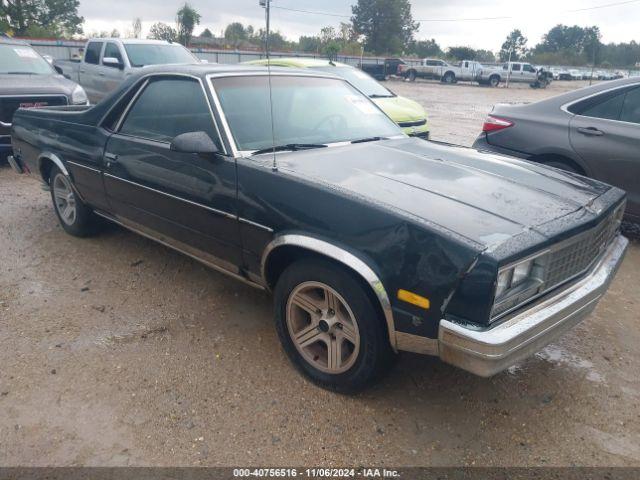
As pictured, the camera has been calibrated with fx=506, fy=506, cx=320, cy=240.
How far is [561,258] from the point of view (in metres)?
2.42

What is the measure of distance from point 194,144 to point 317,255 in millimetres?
1003

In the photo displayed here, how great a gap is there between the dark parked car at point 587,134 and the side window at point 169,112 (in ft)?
11.0

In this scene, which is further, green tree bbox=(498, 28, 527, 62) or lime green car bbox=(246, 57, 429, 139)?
green tree bbox=(498, 28, 527, 62)

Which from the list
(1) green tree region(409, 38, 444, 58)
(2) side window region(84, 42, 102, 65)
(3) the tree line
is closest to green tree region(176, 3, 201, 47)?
(3) the tree line

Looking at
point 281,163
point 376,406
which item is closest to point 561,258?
point 376,406

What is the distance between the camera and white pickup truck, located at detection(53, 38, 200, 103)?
10.1m

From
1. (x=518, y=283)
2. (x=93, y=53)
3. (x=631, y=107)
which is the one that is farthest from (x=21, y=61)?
(x=518, y=283)

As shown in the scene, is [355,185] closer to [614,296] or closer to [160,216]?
[160,216]

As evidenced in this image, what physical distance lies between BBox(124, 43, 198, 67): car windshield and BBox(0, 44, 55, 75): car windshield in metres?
1.97

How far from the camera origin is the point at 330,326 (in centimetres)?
263

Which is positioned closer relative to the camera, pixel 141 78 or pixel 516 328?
pixel 516 328

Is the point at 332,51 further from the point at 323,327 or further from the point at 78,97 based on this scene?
the point at 323,327

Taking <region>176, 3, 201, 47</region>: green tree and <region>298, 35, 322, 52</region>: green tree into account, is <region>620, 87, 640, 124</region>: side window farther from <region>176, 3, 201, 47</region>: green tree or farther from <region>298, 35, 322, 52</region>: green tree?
<region>298, 35, 322, 52</region>: green tree

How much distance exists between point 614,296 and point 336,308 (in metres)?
2.59
